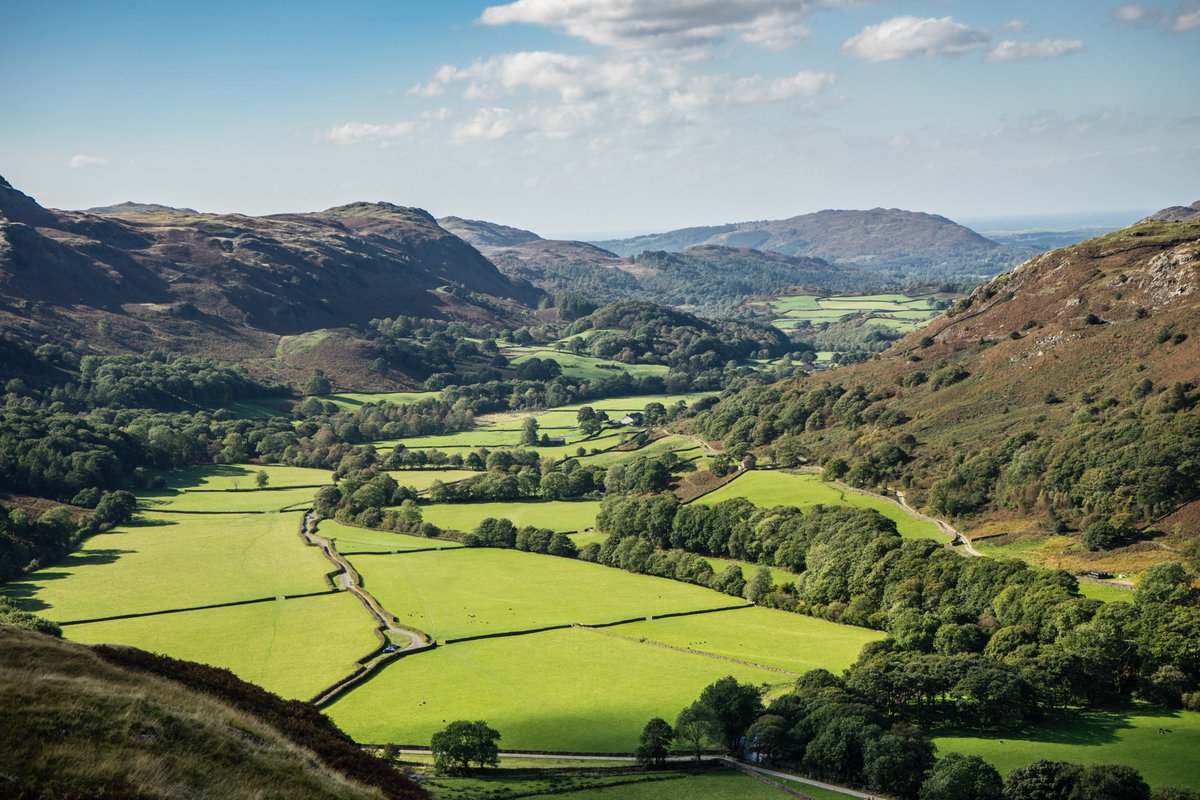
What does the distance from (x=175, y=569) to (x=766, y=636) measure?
65.3 meters

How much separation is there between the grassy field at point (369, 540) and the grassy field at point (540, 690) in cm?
3721

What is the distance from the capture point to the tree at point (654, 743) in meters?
60.2

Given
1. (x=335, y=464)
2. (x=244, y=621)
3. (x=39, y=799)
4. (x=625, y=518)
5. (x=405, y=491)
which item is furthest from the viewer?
(x=335, y=464)

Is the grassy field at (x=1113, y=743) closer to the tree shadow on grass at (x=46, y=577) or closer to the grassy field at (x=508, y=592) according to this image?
the grassy field at (x=508, y=592)

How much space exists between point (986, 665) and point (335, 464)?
126 m

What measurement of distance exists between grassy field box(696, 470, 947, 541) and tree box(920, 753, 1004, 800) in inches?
2194

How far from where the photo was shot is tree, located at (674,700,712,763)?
61.5 m

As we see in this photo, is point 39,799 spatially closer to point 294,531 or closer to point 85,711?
point 85,711

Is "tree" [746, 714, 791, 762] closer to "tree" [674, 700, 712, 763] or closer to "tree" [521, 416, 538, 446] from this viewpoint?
"tree" [674, 700, 712, 763]

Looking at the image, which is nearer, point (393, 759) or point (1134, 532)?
point (393, 759)

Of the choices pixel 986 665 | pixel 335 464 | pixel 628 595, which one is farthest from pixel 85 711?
pixel 335 464

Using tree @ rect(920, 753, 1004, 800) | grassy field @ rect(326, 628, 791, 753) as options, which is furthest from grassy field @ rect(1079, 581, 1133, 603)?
tree @ rect(920, 753, 1004, 800)

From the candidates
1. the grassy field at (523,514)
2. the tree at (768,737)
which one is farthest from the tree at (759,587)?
the tree at (768,737)

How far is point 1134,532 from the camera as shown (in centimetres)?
9306
